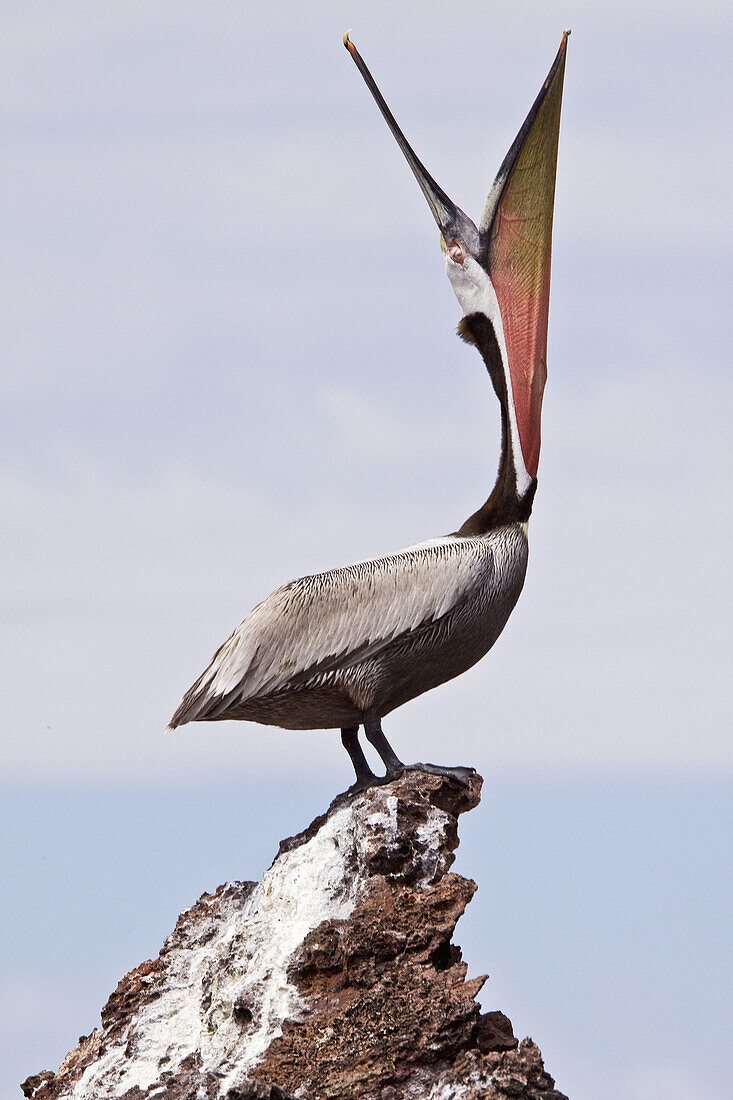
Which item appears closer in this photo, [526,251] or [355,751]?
[355,751]

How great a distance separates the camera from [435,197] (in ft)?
33.5

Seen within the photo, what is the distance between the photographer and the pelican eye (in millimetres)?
10087

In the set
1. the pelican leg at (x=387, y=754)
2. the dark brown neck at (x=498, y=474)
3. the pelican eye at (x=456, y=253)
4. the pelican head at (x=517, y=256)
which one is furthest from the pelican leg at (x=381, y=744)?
the pelican eye at (x=456, y=253)

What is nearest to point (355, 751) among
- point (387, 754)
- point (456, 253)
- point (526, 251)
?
point (387, 754)

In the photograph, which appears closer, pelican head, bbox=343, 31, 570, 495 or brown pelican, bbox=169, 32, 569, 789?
brown pelican, bbox=169, 32, 569, 789

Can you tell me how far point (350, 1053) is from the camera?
8.22 meters

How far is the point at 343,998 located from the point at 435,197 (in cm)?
504

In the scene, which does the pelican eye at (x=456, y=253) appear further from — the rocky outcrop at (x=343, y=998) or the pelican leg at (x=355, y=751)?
the rocky outcrop at (x=343, y=998)

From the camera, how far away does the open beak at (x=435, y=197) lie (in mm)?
10148

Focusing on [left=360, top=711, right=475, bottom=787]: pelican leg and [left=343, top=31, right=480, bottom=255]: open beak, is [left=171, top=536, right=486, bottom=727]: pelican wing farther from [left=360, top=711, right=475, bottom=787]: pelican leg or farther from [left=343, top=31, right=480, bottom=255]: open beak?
[left=343, top=31, right=480, bottom=255]: open beak

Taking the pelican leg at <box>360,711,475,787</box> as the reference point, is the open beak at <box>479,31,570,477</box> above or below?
above

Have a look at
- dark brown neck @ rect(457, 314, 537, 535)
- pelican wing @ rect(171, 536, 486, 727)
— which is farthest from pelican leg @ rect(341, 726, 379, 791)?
dark brown neck @ rect(457, 314, 537, 535)

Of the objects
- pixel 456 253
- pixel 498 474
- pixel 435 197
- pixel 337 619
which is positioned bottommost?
pixel 337 619

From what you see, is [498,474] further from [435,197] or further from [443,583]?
[435,197]
